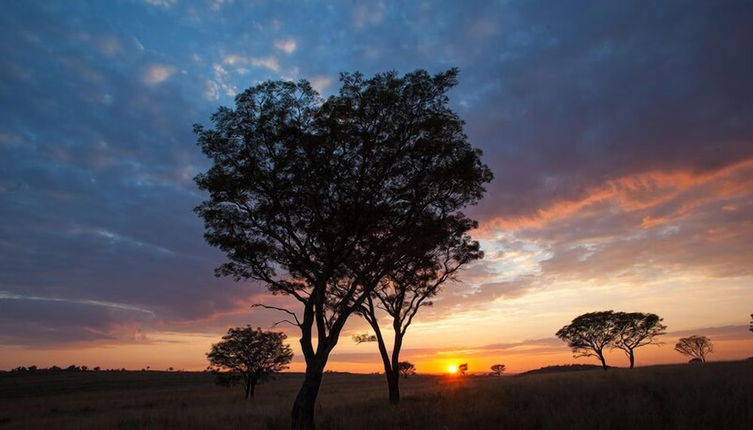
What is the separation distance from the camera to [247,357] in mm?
56188

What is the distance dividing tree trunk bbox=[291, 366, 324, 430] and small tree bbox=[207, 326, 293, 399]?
140 feet

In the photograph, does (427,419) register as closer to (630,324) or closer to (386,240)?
(386,240)

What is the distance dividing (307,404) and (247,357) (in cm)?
4327

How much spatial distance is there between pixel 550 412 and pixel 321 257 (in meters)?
11.4

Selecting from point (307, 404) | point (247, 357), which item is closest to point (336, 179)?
point (307, 404)

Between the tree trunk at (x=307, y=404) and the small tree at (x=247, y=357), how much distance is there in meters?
42.6

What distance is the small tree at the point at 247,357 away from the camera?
55.8 metres

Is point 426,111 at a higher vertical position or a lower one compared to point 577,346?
higher

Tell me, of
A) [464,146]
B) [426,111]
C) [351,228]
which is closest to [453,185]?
[464,146]

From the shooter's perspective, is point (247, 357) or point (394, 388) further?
point (247, 357)

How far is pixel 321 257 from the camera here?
19703 millimetres

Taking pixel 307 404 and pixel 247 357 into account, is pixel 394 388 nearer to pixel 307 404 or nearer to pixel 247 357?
pixel 307 404

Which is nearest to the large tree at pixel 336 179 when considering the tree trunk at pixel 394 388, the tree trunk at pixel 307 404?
the tree trunk at pixel 307 404

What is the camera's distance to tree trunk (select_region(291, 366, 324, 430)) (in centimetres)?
1644
